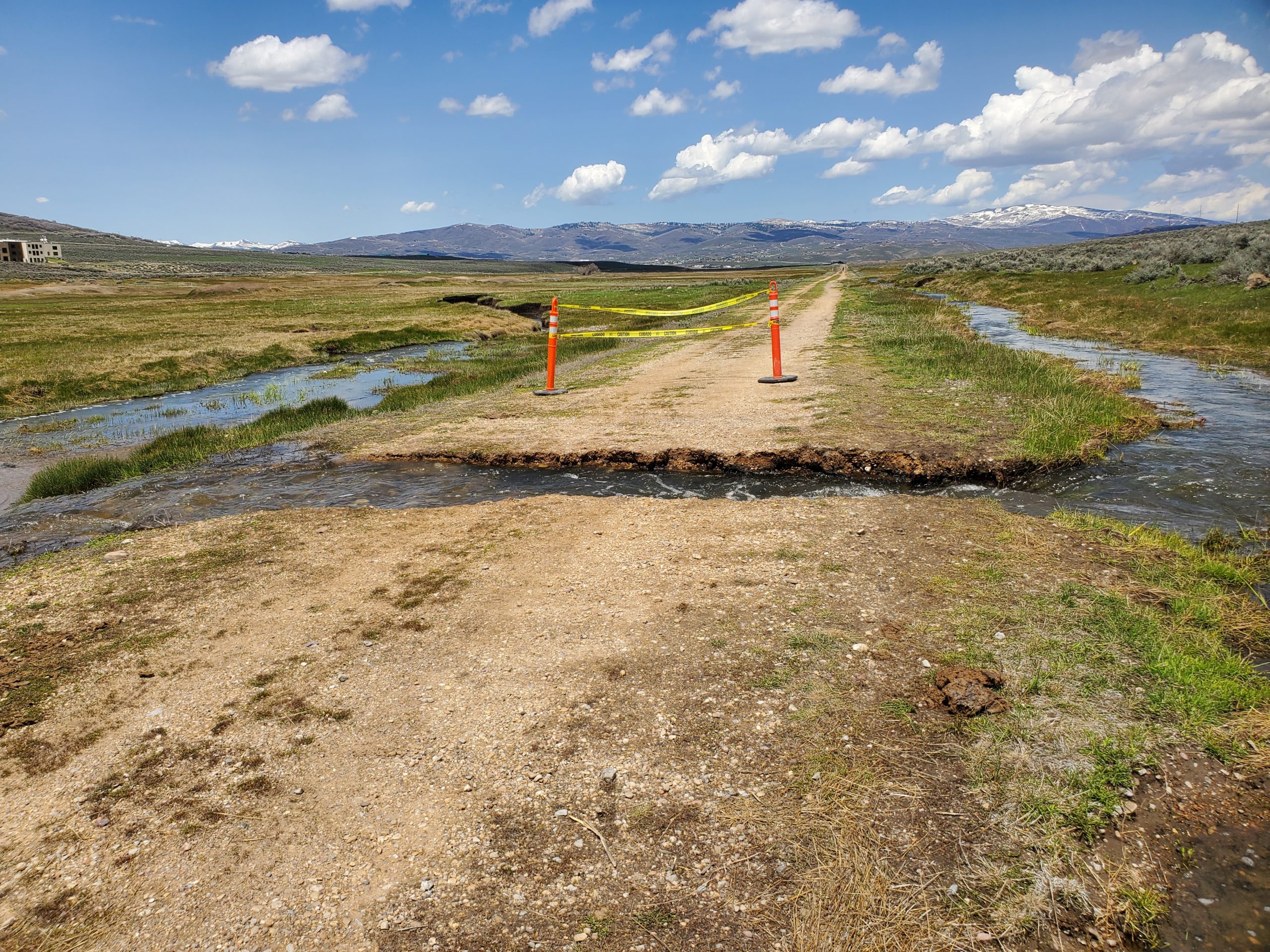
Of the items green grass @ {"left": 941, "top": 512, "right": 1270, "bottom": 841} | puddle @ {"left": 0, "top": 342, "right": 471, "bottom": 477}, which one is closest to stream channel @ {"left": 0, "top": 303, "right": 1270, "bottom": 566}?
puddle @ {"left": 0, "top": 342, "right": 471, "bottom": 477}

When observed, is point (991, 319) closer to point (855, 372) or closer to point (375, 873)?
point (855, 372)

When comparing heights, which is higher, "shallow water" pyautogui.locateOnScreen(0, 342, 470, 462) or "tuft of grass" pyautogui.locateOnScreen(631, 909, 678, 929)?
"shallow water" pyautogui.locateOnScreen(0, 342, 470, 462)

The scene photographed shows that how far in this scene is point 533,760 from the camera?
12.9 ft

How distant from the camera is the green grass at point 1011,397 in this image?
10125mm

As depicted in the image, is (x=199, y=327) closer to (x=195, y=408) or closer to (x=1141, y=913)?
(x=195, y=408)

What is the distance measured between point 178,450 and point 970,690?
13457 mm

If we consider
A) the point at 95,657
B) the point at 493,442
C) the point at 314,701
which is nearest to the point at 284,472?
the point at 493,442

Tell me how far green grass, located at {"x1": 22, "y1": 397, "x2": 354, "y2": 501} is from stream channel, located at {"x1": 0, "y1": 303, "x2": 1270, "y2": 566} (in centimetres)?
41

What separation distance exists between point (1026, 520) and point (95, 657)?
27.7ft

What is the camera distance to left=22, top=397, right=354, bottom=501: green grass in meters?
10.7

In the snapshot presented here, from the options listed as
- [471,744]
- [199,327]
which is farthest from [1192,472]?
[199,327]

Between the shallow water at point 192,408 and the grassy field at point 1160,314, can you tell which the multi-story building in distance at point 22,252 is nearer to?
the shallow water at point 192,408

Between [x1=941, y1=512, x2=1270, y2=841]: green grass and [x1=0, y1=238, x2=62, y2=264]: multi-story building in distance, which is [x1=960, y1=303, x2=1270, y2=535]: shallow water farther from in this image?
[x1=0, y1=238, x2=62, y2=264]: multi-story building in distance

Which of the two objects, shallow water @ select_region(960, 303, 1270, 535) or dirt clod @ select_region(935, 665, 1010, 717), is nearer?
dirt clod @ select_region(935, 665, 1010, 717)
